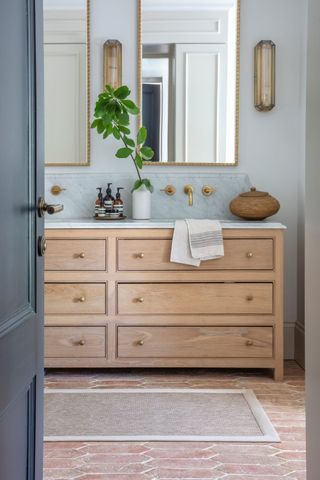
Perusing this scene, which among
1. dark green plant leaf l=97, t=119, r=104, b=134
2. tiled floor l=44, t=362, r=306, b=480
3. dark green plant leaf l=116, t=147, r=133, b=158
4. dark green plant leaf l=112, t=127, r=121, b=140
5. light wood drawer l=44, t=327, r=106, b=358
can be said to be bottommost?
tiled floor l=44, t=362, r=306, b=480

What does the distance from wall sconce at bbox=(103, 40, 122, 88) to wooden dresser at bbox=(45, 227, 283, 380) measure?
40.9 inches

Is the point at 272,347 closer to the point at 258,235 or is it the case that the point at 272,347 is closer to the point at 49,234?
the point at 258,235

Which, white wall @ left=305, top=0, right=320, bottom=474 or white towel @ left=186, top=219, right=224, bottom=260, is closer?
white wall @ left=305, top=0, right=320, bottom=474

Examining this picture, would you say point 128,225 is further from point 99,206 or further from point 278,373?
point 278,373

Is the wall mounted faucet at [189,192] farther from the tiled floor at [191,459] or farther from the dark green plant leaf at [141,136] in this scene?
the tiled floor at [191,459]

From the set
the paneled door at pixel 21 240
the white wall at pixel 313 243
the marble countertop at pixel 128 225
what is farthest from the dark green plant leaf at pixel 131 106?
the white wall at pixel 313 243

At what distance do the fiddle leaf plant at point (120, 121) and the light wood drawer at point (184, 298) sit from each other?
2.17ft

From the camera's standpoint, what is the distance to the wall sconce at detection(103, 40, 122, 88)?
4.09 metres

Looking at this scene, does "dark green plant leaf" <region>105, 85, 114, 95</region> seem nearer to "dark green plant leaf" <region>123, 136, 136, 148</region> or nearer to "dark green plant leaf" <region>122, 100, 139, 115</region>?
"dark green plant leaf" <region>122, 100, 139, 115</region>

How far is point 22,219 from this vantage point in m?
1.54

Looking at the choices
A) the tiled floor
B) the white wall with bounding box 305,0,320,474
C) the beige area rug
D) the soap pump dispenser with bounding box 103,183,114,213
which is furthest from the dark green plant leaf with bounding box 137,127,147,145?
the white wall with bounding box 305,0,320,474

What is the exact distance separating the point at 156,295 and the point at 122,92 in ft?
4.00

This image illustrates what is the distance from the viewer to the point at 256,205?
12.8ft

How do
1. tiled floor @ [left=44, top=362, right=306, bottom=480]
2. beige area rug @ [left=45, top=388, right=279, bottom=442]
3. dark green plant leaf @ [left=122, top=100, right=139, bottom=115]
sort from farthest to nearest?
dark green plant leaf @ [left=122, top=100, right=139, bottom=115]
beige area rug @ [left=45, top=388, right=279, bottom=442]
tiled floor @ [left=44, top=362, right=306, bottom=480]
